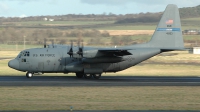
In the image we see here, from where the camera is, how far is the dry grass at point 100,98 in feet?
81.1

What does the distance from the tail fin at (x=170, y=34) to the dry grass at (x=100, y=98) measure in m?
10.2

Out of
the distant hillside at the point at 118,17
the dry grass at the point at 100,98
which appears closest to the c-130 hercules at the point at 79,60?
the dry grass at the point at 100,98

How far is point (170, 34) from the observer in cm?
4422

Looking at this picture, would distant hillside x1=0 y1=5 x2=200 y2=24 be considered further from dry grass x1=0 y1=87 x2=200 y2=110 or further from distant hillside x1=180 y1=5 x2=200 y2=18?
dry grass x1=0 y1=87 x2=200 y2=110

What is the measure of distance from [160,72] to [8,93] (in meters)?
26.6

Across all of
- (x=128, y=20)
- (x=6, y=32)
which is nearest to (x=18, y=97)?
(x=6, y=32)

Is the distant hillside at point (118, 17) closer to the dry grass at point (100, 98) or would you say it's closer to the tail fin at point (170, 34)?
the tail fin at point (170, 34)

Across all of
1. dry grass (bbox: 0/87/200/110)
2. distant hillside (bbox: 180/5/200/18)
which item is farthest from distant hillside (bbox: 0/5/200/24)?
dry grass (bbox: 0/87/200/110)

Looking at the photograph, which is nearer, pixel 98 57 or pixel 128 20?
pixel 98 57

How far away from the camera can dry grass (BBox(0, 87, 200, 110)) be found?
24719 millimetres

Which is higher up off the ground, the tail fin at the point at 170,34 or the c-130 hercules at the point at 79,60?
the tail fin at the point at 170,34

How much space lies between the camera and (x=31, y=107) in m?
24.2

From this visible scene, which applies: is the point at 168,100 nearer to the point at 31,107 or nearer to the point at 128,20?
the point at 31,107

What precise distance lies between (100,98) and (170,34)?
1752cm
